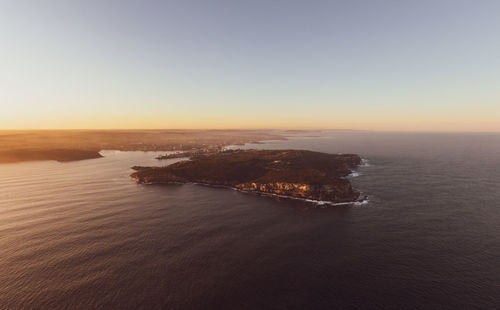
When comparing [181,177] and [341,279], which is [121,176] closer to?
[181,177]

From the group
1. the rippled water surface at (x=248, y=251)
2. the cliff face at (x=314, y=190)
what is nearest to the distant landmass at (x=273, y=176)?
the cliff face at (x=314, y=190)

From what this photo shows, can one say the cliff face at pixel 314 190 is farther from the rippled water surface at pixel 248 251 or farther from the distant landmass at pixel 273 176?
the rippled water surface at pixel 248 251

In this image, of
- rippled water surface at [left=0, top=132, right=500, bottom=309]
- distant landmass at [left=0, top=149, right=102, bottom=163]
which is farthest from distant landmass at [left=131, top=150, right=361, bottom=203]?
distant landmass at [left=0, top=149, right=102, bottom=163]

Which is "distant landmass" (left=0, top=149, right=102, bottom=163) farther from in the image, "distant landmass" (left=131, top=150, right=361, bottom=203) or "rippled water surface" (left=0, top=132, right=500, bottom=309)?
"rippled water surface" (left=0, top=132, right=500, bottom=309)

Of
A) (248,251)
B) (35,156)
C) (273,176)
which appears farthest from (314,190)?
(35,156)

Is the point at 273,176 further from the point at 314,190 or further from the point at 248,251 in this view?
the point at 248,251

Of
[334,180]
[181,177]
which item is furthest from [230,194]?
[334,180]
